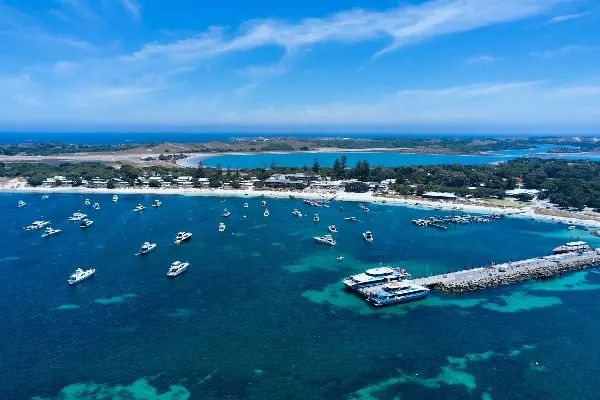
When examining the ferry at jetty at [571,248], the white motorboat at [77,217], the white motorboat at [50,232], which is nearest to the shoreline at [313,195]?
the ferry at jetty at [571,248]

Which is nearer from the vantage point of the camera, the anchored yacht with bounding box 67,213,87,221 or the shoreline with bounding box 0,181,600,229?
the anchored yacht with bounding box 67,213,87,221

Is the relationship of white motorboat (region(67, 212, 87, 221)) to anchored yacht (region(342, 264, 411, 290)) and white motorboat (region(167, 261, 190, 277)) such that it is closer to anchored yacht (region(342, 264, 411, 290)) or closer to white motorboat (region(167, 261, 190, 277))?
white motorboat (region(167, 261, 190, 277))

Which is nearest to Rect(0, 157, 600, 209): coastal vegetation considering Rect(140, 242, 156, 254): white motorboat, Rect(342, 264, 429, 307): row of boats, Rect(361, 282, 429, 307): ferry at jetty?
Rect(140, 242, 156, 254): white motorboat

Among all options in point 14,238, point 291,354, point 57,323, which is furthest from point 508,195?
point 14,238

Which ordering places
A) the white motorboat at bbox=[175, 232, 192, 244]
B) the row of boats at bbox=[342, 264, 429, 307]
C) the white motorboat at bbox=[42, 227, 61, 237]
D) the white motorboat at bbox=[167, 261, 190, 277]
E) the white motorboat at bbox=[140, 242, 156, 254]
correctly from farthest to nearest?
the white motorboat at bbox=[42, 227, 61, 237], the white motorboat at bbox=[175, 232, 192, 244], the white motorboat at bbox=[140, 242, 156, 254], the white motorboat at bbox=[167, 261, 190, 277], the row of boats at bbox=[342, 264, 429, 307]

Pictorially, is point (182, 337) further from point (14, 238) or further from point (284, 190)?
point (284, 190)

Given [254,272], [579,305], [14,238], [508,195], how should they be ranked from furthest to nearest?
1. [508,195]
2. [14,238]
3. [254,272]
4. [579,305]

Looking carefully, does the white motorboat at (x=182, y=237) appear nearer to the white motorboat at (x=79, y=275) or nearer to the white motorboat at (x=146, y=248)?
the white motorboat at (x=146, y=248)
